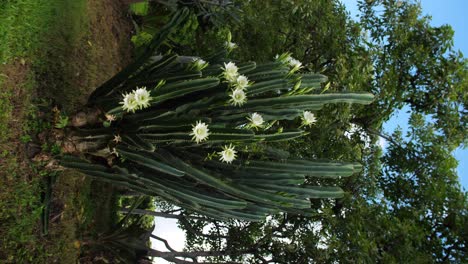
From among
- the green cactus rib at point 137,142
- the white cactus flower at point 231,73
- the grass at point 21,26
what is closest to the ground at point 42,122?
the grass at point 21,26

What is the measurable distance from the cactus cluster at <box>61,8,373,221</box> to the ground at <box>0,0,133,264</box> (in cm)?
46

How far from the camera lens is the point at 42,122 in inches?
196

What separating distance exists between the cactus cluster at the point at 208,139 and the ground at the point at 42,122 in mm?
458

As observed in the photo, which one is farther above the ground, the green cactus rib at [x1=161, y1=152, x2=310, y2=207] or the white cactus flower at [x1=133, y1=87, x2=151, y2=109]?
the white cactus flower at [x1=133, y1=87, x2=151, y2=109]

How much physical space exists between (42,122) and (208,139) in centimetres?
198

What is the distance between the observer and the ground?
4617 mm

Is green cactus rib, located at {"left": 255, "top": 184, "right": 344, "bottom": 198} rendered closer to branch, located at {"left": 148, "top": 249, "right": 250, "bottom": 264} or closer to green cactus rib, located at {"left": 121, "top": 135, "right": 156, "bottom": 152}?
green cactus rib, located at {"left": 121, "top": 135, "right": 156, "bottom": 152}

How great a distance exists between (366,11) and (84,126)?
521cm

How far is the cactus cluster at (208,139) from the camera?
4281 millimetres

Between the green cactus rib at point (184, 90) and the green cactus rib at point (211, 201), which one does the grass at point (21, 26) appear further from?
the green cactus rib at point (211, 201)

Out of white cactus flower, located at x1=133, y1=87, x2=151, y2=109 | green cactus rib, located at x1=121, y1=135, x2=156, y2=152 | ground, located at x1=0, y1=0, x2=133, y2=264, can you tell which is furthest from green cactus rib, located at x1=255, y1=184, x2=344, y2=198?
ground, located at x1=0, y1=0, x2=133, y2=264

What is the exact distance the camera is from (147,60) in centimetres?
497

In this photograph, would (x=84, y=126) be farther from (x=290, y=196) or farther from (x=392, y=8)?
(x=392, y=8)

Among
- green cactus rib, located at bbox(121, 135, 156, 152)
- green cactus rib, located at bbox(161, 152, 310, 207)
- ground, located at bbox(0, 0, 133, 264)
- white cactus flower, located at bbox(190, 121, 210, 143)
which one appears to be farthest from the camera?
ground, located at bbox(0, 0, 133, 264)
